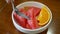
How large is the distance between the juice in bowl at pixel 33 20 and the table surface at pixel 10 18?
0.15ft

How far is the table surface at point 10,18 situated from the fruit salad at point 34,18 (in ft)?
0.16

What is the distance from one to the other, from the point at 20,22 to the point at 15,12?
0.22ft

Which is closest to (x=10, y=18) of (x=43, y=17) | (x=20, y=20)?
(x=20, y=20)

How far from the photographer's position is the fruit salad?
61 centimetres

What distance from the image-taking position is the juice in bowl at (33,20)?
59 cm

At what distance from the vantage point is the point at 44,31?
62 cm

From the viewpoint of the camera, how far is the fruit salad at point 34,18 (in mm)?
605

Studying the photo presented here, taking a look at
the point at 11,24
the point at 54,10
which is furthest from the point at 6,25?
the point at 54,10

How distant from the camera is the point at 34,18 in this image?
629mm

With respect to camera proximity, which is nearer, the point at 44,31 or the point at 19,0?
the point at 44,31

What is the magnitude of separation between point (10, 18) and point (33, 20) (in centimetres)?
14

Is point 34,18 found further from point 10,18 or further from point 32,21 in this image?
point 10,18

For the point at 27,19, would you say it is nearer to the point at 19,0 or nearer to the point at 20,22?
the point at 20,22

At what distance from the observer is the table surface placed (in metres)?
0.64
